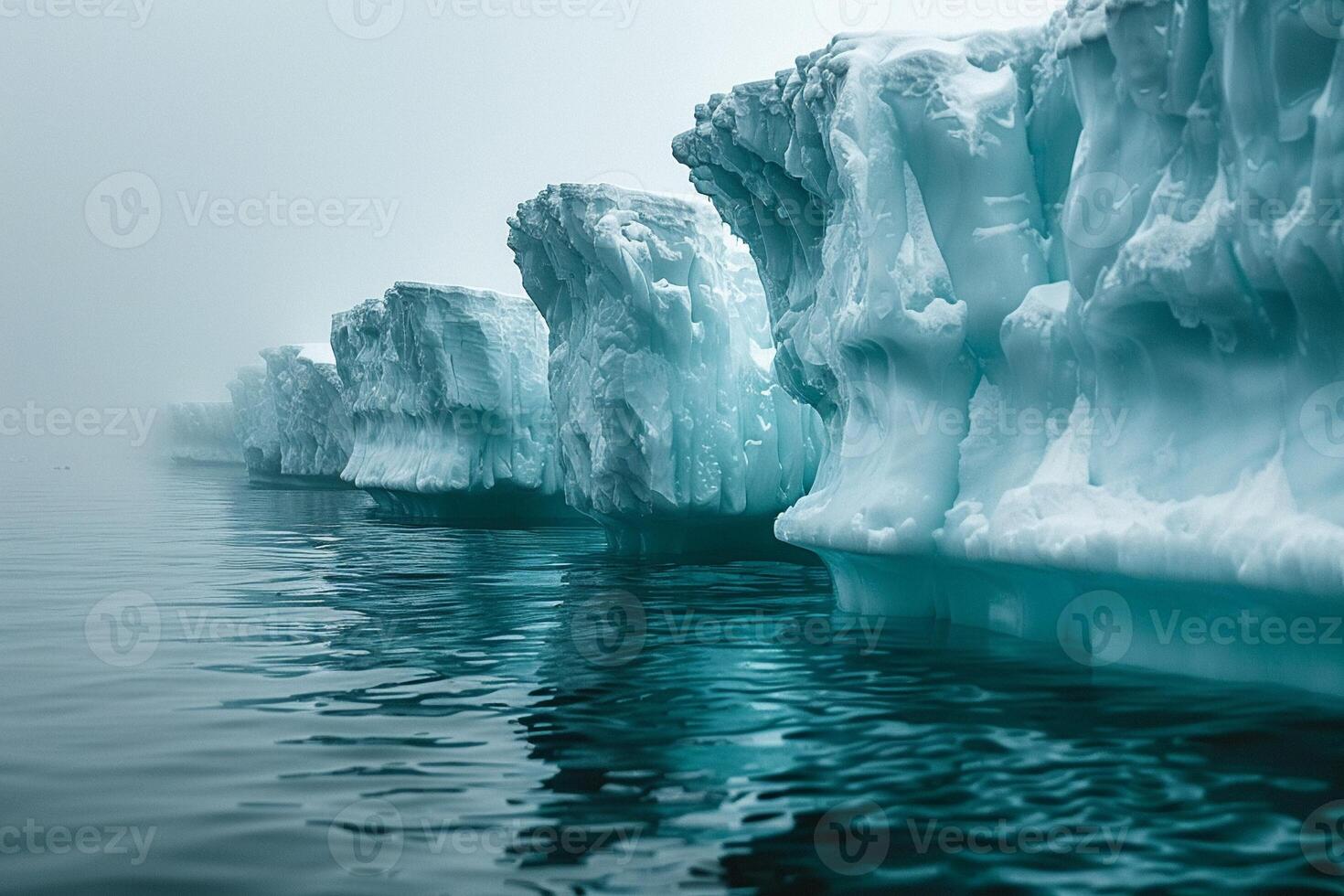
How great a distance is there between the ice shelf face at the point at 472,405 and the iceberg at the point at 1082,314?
42.1 ft

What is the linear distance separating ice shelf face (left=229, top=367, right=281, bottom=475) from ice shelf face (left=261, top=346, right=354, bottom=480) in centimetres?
140

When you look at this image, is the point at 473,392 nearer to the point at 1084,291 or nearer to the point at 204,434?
the point at 1084,291

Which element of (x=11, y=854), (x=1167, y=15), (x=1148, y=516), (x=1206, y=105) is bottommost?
(x=11, y=854)

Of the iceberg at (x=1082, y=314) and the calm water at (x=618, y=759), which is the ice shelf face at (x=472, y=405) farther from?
the calm water at (x=618, y=759)

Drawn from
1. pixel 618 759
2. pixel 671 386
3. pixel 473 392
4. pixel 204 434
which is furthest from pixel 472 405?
pixel 204 434

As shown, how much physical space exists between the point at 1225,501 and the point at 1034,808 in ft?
8.37

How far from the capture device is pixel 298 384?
38.5 metres

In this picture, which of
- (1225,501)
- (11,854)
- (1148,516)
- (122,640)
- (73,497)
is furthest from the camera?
(73,497)

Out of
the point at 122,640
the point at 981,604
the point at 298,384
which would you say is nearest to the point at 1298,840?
the point at 981,604

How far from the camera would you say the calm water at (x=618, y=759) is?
4.45m

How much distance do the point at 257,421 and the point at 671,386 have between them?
116 ft

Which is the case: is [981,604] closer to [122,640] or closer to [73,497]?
[122,640]

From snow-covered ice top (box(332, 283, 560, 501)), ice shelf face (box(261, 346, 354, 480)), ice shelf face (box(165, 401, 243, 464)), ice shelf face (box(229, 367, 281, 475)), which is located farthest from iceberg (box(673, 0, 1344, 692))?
ice shelf face (box(165, 401, 243, 464))

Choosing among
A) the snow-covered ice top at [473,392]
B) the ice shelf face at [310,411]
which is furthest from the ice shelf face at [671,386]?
the ice shelf face at [310,411]
